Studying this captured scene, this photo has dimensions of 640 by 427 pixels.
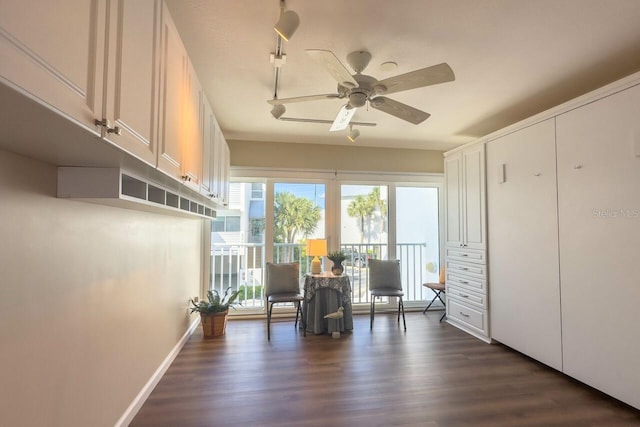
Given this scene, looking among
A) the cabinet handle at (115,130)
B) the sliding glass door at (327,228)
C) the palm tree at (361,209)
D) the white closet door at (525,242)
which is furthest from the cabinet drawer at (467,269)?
the cabinet handle at (115,130)

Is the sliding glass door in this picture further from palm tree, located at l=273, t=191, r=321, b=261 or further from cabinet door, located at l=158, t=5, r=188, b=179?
cabinet door, located at l=158, t=5, r=188, b=179

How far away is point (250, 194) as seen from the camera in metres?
4.50

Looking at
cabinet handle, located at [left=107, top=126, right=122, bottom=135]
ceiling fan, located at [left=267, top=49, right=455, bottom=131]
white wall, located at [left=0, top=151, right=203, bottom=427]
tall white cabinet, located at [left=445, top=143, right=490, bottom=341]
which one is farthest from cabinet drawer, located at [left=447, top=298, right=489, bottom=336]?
cabinet handle, located at [left=107, top=126, right=122, bottom=135]

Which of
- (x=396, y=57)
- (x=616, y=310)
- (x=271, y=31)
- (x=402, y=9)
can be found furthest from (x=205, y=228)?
(x=616, y=310)

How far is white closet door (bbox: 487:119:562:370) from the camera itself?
8.99 ft

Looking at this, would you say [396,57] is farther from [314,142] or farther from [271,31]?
[314,142]

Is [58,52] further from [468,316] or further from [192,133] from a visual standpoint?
[468,316]

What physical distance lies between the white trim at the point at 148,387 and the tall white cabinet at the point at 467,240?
3.26m

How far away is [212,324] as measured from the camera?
3.59m

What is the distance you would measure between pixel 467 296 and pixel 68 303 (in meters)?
3.85

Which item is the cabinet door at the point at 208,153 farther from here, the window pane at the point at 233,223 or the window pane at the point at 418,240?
the window pane at the point at 418,240

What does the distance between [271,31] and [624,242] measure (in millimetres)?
2832

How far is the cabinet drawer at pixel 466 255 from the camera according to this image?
3573mm

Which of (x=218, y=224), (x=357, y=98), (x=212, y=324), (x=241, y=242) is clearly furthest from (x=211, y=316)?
(x=357, y=98)
